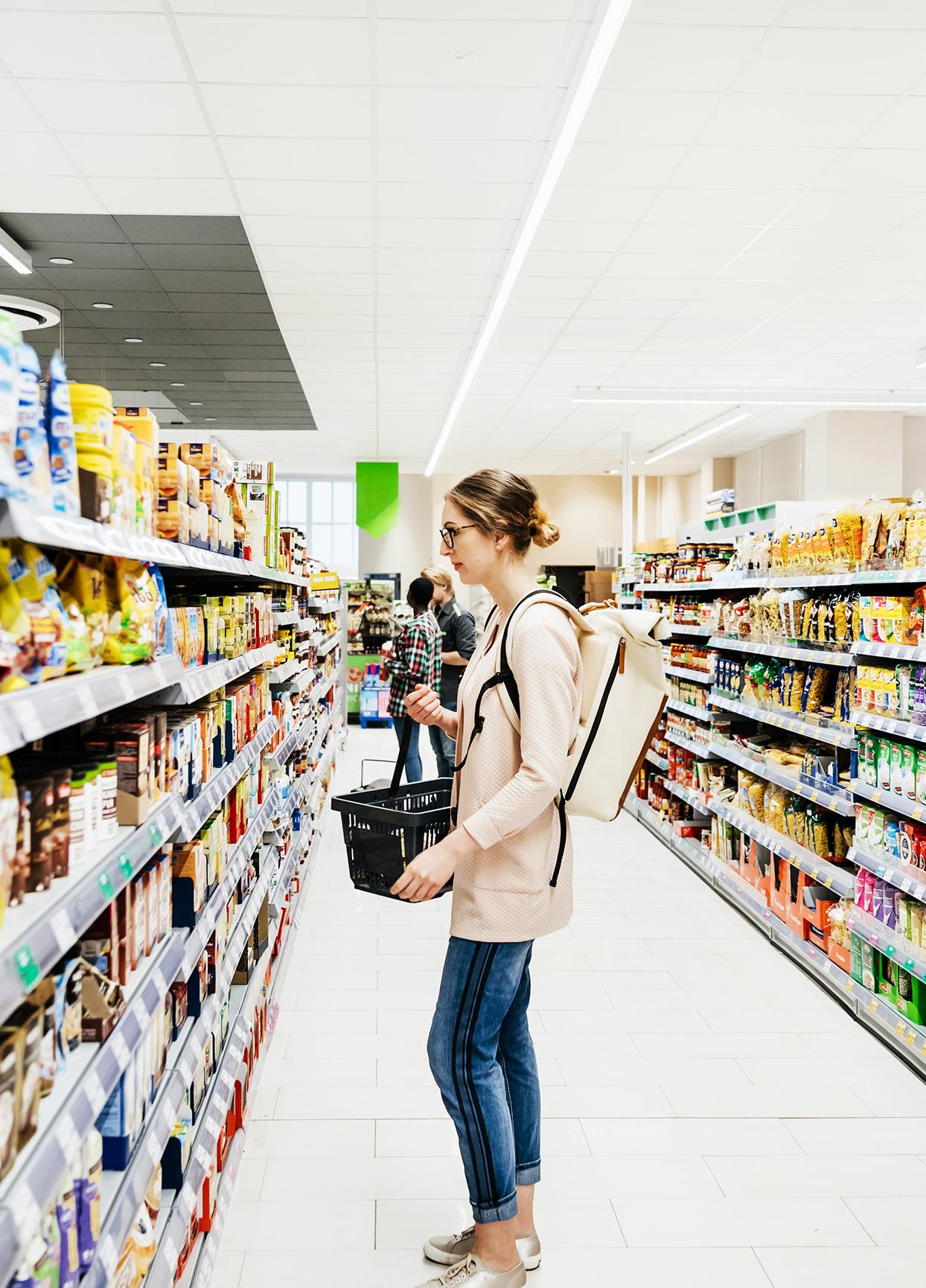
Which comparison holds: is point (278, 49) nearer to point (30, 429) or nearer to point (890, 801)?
point (30, 429)

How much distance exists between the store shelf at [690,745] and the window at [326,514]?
1264 centimetres

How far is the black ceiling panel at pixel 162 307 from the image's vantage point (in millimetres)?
6293

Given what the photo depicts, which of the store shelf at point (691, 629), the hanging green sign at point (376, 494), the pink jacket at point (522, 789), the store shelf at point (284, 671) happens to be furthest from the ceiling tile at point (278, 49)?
the hanging green sign at point (376, 494)

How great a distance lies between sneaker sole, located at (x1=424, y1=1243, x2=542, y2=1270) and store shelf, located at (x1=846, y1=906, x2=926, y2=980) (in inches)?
66.1

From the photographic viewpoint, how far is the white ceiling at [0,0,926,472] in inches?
157

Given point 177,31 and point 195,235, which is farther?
point 195,235

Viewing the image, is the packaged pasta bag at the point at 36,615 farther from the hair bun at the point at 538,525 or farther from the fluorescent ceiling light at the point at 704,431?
the fluorescent ceiling light at the point at 704,431

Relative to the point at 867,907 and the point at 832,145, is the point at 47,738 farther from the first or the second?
the point at 832,145

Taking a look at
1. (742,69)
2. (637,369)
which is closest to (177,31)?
(742,69)

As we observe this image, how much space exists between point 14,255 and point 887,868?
20.4ft

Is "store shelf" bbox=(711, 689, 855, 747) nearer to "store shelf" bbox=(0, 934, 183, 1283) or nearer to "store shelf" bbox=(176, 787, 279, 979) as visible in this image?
"store shelf" bbox=(176, 787, 279, 979)

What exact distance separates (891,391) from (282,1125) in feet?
32.5

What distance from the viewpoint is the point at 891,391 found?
10570 mm

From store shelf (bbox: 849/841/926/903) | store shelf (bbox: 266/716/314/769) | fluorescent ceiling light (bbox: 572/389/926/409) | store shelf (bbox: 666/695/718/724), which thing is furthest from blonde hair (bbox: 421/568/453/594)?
fluorescent ceiling light (bbox: 572/389/926/409)
